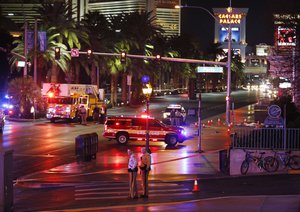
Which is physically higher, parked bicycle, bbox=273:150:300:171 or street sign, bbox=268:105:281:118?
street sign, bbox=268:105:281:118

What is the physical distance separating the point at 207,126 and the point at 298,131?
27581 millimetres

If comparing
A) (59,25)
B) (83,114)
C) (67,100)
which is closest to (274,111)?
(83,114)

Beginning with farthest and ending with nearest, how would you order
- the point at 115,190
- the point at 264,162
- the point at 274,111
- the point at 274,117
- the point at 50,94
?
the point at 50,94 < the point at 274,117 < the point at 274,111 < the point at 264,162 < the point at 115,190

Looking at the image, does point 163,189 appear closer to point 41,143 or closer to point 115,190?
point 115,190

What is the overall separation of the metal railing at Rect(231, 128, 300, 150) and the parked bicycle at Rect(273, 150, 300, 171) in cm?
35

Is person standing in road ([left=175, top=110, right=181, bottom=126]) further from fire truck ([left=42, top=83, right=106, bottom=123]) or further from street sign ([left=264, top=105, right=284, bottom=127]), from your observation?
street sign ([left=264, top=105, right=284, bottom=127])

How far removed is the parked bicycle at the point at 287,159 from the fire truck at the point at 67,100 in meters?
31.0

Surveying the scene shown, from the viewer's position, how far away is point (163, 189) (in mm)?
20609

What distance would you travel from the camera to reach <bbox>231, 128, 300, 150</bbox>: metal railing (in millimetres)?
25078

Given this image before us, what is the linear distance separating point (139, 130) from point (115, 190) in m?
16.4

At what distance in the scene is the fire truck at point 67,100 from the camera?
53.3m

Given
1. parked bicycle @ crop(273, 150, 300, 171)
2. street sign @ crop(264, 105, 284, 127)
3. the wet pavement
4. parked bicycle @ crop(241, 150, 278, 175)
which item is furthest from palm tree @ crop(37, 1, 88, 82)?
parked bicycle @ crop(273, 150, 300, 171)

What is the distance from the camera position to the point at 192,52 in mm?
136000

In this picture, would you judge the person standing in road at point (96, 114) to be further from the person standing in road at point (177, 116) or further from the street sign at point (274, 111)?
the street sign at point (274, 111)
